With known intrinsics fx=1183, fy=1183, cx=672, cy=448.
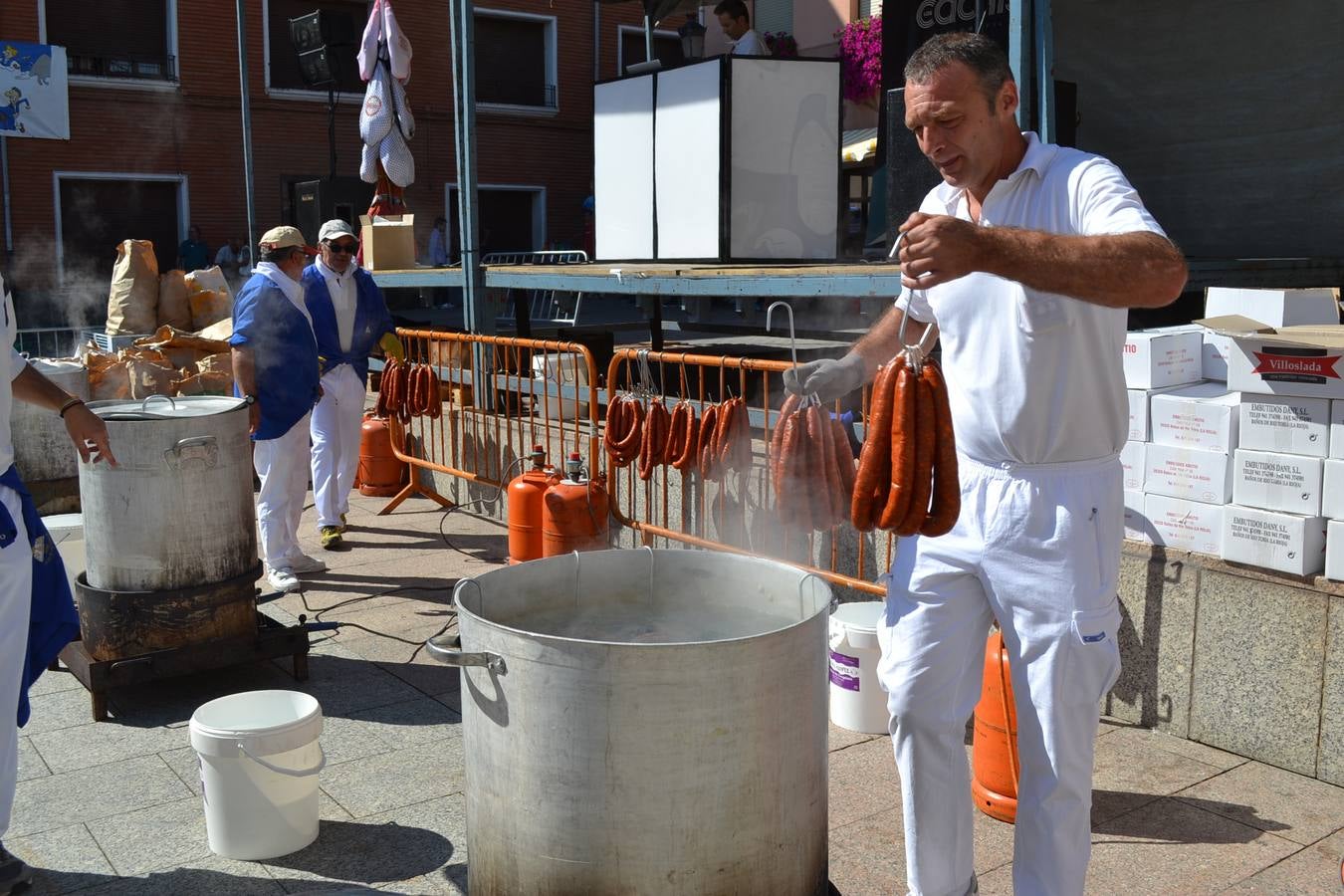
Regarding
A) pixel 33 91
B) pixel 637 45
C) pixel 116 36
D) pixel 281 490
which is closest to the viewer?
pixel 281 490

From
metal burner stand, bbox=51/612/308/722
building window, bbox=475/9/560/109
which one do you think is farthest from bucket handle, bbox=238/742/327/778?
building window, bbox=475/9/560/109

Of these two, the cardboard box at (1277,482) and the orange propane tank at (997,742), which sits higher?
the cardboard box at (1277,482)

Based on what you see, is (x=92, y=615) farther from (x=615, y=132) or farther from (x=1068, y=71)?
Result: (x=1068, y=71)

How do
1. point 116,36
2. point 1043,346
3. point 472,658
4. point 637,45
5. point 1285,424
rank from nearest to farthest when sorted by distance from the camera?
1. point 472,658
2. point 1043,346
3. point 1285,424
4. point 116,36
5. point 637,45

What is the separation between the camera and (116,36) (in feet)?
87.2

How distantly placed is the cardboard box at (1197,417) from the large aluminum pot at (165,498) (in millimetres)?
3888

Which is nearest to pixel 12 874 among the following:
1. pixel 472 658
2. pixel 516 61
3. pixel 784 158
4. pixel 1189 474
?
pixel 472 658

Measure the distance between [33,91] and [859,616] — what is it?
15662mm

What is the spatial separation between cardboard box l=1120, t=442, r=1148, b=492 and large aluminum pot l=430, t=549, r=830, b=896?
8.26 feet

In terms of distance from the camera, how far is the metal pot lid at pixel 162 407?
504 cm

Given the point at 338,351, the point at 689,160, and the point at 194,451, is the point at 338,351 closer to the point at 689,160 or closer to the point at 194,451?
the point at 194,451

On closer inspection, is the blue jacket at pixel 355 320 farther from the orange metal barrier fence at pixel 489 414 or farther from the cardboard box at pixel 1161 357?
the cardboard box at pixel 1161 357

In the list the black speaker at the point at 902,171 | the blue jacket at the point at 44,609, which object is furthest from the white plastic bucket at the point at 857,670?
the black speaker at the point at 902,171

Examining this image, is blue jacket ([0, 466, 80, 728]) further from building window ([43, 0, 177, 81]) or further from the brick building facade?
building window ([43, 0, 177, 81])
